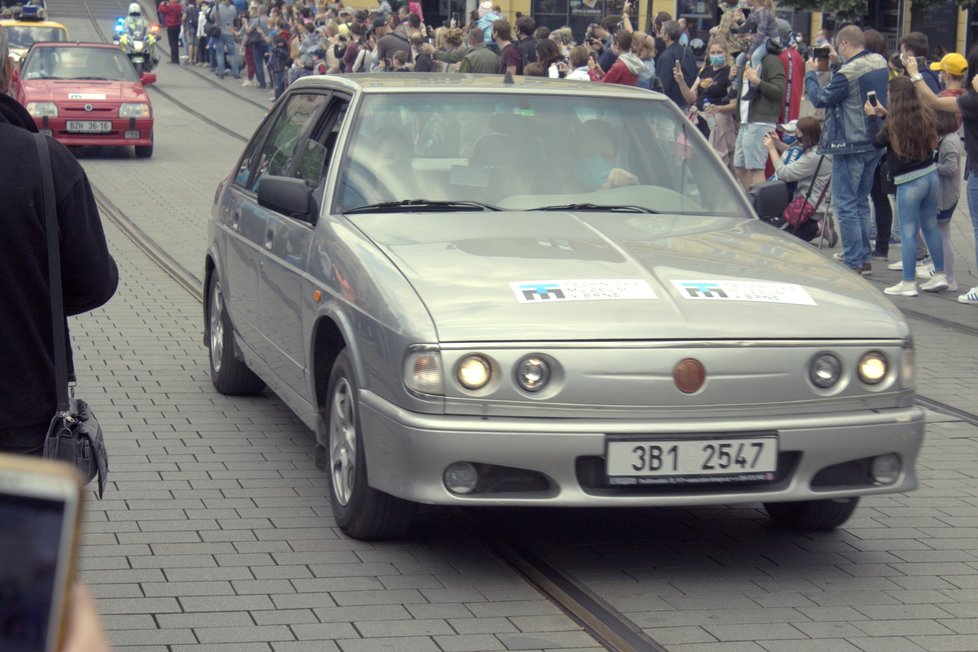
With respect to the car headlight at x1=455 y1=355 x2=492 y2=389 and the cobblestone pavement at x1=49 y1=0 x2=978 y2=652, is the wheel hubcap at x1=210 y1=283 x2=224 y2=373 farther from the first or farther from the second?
the car headlight at x1=455 y1=355 x2=492 y2=389

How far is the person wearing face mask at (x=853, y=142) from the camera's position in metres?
12.1

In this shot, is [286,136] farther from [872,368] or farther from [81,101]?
[81,101]

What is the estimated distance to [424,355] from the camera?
4.53 m

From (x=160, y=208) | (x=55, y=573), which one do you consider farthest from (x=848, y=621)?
(x=160, y=208)

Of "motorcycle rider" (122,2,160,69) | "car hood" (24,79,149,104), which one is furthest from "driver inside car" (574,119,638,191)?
"motorcycle rider" (122,2,160,69)

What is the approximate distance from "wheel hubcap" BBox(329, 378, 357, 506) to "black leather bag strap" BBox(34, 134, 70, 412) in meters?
1.65

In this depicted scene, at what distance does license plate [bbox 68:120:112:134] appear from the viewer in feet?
69.2

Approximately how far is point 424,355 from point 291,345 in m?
1.58

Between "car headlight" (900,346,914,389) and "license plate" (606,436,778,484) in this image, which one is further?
"car headlight" (900,346,914,389)

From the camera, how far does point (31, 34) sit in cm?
2681

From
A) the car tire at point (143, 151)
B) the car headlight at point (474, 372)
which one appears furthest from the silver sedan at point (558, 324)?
the car tire at point (143, 151)

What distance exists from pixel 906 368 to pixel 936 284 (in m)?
7.22

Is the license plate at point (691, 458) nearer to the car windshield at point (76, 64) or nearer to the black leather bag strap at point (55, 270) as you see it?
the black leather bag strap at point (55, 270)

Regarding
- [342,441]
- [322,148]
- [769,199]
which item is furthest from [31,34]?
[342,441]
